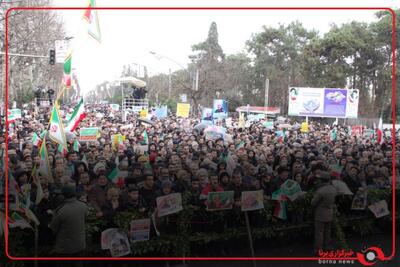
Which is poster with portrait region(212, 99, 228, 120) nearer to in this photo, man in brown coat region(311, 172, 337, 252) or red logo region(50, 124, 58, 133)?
red logo region(50, 124, 58, 133)

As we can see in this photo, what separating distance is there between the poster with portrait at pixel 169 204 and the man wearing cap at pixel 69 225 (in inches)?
40.7

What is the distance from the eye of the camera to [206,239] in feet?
22.6

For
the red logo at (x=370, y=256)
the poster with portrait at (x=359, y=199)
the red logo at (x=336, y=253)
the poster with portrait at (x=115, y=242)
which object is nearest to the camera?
the poster with portrait at (x=115, y=242)

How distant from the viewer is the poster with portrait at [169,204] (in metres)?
6.13

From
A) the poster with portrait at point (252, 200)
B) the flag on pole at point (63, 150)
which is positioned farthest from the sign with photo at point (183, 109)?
the poster with portrait at point (252, 200)

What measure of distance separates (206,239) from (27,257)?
2.47 meters

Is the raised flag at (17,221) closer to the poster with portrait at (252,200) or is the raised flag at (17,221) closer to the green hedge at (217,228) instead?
the green hedge at (217,228)

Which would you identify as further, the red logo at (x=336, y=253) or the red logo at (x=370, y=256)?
the red logo at (x=336, y=253)

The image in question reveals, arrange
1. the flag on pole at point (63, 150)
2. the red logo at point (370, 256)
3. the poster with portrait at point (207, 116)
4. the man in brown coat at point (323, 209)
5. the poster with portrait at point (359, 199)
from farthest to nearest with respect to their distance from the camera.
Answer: the poster with portrait at point (207, 116) < the flag on pole at point (63, 150) < the poster with portrait at point (359, 199) < the man in brown coat at point (323, 209) < the red logo at point (370, 256)

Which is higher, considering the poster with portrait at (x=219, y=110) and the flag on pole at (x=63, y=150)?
the poster with portrait at (x=219, y=110)

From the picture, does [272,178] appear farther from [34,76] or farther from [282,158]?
[34,76]

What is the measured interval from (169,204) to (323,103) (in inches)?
942

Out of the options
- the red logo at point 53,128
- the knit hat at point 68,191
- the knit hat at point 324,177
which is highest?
the red logo at point 53,128

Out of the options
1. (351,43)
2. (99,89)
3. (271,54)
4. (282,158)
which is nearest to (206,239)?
(282,158)
